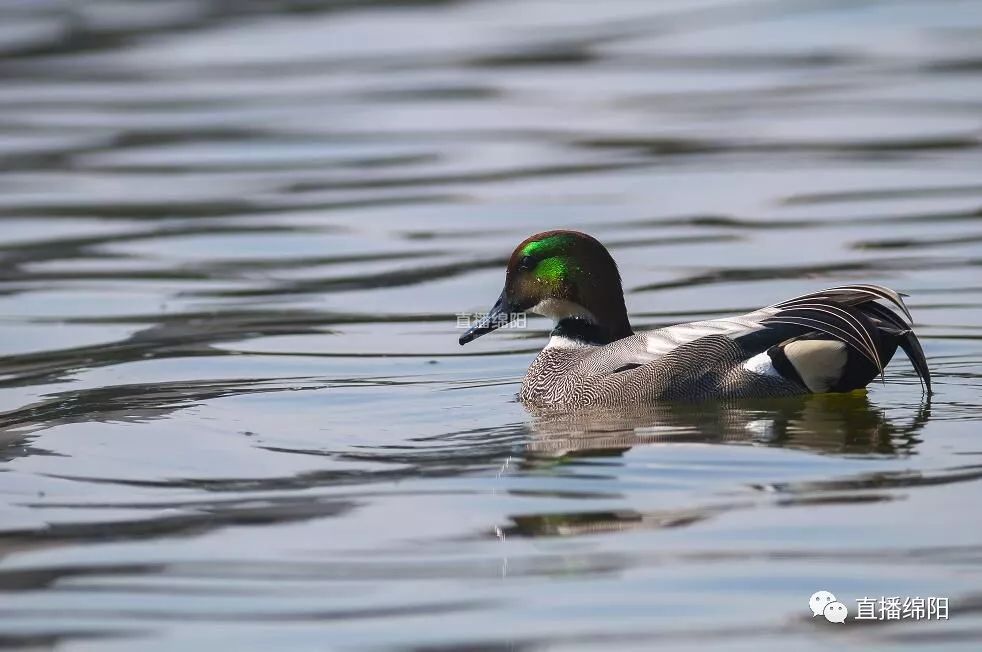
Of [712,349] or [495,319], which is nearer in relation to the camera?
[712,349]

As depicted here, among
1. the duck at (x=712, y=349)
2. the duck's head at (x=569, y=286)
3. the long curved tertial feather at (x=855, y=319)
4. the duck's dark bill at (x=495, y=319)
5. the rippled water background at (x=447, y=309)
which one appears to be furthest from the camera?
the duck's dark bill at (x=495, y=319)

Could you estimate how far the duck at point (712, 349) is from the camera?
27.6ft

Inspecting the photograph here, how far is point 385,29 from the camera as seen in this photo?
78.3ft

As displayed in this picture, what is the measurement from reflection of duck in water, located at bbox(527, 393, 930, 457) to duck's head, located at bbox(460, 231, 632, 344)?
0.73m

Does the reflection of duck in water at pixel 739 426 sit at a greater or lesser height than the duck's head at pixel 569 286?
lesser

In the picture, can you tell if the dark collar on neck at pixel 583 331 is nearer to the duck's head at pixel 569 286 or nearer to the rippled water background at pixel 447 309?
the duck's head at pixel 569 286

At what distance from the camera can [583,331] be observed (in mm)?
9531

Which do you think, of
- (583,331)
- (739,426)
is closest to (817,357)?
(739,426)

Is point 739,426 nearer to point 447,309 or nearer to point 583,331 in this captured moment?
point 583,331

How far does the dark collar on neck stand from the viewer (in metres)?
9.49

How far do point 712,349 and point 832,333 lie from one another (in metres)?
0.59

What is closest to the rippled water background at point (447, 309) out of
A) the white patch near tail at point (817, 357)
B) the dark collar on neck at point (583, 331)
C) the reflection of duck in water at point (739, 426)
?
the reflection of duck in water at point (739, 426)

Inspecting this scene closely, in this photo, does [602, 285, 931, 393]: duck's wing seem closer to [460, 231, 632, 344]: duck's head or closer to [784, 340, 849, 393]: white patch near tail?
[784, 340, 849, 393]: white patch near tail

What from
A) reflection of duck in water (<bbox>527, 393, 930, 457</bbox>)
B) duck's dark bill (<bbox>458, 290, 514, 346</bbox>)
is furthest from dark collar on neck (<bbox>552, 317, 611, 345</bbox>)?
reflection of duck in water (<bbox>527, 393, 930, 457</bbox>)
